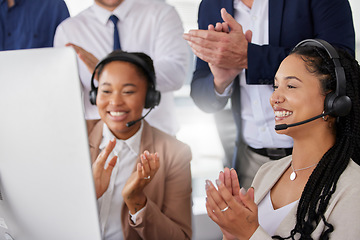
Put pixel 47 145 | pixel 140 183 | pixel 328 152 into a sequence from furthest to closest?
1. pixel 140 183
2. pixel 328 152
3. pixel 47 145

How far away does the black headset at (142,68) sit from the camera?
1.36 meters

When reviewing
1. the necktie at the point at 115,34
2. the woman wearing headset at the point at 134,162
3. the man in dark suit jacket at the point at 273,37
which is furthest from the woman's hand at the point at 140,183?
the necktie at the point at 115,34

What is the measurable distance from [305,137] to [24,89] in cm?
72

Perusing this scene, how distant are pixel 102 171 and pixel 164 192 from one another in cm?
25

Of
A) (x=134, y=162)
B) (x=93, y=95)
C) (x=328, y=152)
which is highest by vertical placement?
(x=93, y=95)

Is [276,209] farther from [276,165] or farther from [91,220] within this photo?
[91,220]

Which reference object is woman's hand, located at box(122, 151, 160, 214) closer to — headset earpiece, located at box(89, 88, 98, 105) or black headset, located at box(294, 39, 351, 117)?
headset earpiece, located at box(89, 88, 98, 105)

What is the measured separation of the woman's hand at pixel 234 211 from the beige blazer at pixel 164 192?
432mm

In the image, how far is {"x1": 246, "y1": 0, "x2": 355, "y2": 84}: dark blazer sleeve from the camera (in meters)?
1.10

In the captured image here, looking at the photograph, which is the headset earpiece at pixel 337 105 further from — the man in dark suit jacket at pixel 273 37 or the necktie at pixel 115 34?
the necktie at pixel 115 34

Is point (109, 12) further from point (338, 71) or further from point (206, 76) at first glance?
point (338, 71)

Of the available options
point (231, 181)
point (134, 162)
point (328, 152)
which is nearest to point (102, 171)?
point (134, 162)

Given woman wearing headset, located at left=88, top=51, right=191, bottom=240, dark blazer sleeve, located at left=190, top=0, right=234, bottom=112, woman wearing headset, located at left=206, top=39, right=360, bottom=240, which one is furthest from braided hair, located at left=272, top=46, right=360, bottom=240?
woman wearing headset, located at left=88, top=51, right=191, bottom=240

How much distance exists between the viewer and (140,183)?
1.26 m
